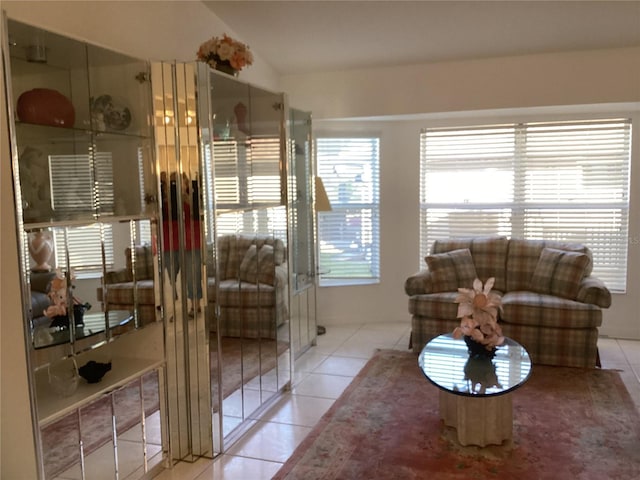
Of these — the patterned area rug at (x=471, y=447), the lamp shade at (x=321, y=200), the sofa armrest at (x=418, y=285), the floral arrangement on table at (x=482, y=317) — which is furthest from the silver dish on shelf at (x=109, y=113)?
the sofa armrest at (x=418, y=285)

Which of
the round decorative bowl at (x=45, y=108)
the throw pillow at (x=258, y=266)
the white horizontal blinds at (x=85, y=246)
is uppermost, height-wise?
the round decorative bowl at (x=45, y=108)

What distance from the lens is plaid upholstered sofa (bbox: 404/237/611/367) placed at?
13.4ft

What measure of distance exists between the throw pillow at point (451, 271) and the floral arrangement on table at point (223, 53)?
8.06 feet

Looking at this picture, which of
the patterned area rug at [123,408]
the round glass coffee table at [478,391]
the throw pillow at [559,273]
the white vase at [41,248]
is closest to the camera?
the white vase at [41,248]

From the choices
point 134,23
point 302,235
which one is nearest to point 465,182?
point 302,235

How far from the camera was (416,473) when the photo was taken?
2686 millimetres

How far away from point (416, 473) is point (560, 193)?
11.2ft

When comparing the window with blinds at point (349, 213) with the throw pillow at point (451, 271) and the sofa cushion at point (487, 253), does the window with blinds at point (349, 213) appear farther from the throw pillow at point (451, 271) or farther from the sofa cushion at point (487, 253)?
the throw pillow at point (451, 271)

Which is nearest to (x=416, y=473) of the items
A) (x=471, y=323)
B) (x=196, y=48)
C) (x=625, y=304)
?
(x=471, y=323)

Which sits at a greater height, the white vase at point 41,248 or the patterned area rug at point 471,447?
the white vase at point 41,248

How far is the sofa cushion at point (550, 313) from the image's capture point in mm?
4039

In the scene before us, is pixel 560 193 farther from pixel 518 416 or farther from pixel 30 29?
pixel 30 29

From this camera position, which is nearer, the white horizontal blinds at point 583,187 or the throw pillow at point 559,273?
the throw pillow at point 559,273

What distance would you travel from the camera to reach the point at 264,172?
3541mm
